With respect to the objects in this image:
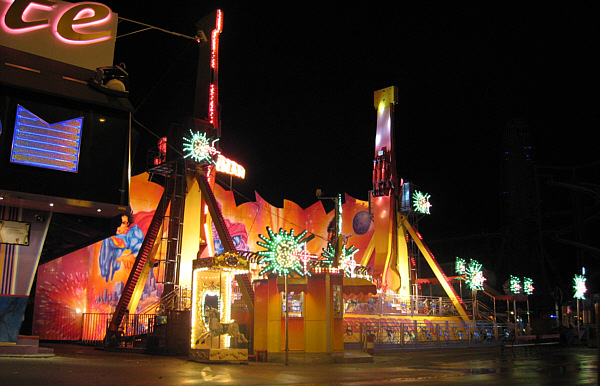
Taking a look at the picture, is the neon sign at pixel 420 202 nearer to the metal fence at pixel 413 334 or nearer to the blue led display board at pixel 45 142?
the metal fence at pixel 413 334

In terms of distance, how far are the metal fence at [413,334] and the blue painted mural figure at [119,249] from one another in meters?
14.8

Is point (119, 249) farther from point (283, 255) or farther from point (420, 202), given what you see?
point (420, 202)

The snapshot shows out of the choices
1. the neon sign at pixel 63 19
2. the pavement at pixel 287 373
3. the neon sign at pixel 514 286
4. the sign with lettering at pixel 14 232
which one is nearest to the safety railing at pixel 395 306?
the neon sign at pixel 514 286

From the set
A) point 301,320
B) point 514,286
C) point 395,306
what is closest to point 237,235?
point 395,306

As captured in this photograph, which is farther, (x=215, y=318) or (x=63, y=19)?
(x=215, y=318)

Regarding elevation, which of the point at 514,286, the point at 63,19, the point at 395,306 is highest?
the point at 63,19

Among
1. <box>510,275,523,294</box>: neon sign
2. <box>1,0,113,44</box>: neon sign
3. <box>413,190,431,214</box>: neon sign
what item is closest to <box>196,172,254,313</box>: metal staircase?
<box>1,0,113,44</box>: neon sign

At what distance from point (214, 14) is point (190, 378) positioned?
2764 centimetres

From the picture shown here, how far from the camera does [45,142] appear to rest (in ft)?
53.9

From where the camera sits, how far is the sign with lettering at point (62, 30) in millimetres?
17609

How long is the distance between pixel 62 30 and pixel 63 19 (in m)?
0.38

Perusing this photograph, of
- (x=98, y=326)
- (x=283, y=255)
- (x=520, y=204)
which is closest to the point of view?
(x=283, y=255)

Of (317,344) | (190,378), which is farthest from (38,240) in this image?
(317,344)

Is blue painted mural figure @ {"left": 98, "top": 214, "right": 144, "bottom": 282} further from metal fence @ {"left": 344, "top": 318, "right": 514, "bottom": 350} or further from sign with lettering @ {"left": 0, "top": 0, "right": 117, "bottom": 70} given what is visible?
sign with lettering @ {"left": 0, "top": 0, "right": 117, "bottom": 70}
